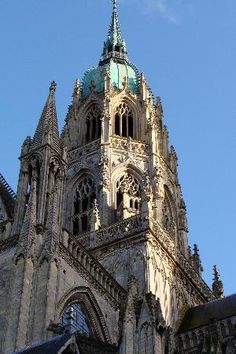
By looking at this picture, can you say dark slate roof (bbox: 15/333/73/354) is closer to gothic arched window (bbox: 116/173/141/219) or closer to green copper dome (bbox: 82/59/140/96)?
gothic arched window (bbox: 116/173/141/219)

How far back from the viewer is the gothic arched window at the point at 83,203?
3328 cm

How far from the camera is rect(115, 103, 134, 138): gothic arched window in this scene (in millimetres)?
36750

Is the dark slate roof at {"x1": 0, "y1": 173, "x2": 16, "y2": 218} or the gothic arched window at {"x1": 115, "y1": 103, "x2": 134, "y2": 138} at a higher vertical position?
the gothic arched window at {"x1": 115, "y1": 103, "x2": 134, "y2": 138}

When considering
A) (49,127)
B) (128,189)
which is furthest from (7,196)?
(128,189)

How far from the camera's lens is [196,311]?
98.1 ft

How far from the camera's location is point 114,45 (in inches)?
1774

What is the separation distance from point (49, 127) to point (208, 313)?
1030 cm

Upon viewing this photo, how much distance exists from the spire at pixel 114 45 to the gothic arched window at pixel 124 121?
5.62m

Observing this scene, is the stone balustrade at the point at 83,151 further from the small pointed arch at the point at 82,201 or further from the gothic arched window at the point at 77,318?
the gothic arched window at the point at 77,318

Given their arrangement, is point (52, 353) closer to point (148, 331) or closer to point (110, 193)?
point (148, 331)

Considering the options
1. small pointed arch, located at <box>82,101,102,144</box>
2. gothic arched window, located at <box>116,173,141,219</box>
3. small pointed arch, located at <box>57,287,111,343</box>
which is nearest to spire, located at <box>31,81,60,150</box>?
small pointed arch, located at <box>57,287,111,343</box>

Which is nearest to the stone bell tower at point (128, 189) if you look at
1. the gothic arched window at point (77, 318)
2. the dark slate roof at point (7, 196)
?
the gothic arched window at point (77, 318)

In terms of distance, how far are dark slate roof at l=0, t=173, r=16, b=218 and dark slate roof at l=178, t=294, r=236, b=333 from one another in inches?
319

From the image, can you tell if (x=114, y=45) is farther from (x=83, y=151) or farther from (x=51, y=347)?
(x=51, y=347)
